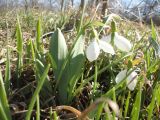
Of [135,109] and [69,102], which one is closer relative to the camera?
[135,109]

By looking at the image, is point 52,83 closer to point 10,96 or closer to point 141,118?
point 10,96

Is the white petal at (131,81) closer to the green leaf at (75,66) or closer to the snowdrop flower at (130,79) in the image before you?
Answer: the snowdrop flower at (130,79)

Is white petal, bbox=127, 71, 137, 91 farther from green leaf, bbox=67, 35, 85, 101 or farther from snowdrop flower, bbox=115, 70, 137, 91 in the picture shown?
green leaf, bbox=67, 35, 85, 101

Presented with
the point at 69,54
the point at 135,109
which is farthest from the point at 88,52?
the point at 135,109

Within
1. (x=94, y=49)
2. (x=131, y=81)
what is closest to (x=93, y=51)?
(x=94, y=49)

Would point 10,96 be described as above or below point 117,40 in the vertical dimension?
below

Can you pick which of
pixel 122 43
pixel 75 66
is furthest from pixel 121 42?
pixel 75 66

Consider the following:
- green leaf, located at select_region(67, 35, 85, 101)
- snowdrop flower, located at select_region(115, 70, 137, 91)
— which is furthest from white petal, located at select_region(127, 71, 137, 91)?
green leaf, located at select_region(67, 35, 85, 101)

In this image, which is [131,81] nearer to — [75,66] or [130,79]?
[130,79]

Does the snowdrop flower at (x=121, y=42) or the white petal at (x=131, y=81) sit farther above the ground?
the snowdrop flower at (x=121, y=42)

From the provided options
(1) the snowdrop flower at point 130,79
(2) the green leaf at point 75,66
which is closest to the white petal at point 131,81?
(1) the snowdrop flower at point 130,79

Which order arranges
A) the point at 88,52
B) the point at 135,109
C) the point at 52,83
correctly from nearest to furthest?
the point at 135,109 → the point at 88,52 → the point at 52,83
